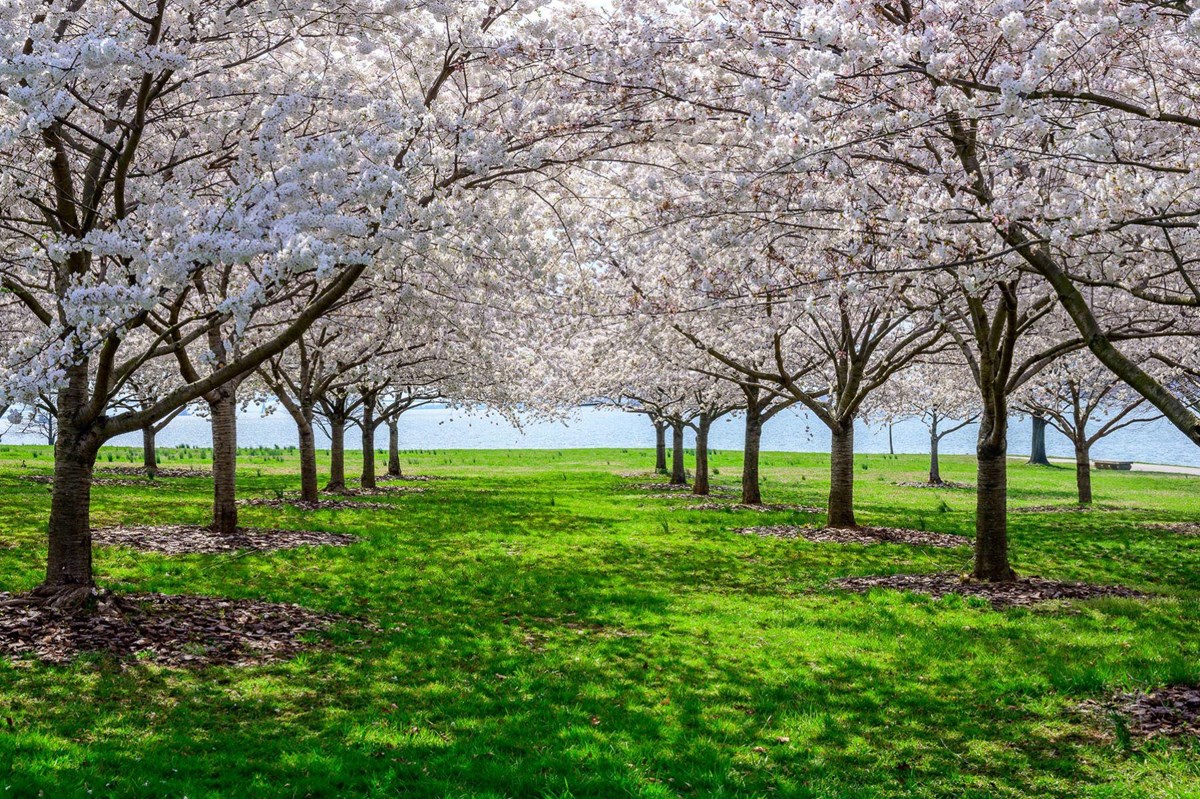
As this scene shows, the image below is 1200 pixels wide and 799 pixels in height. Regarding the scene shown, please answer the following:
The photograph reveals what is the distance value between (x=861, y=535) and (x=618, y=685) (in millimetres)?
11307

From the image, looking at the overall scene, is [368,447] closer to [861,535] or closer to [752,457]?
[752,457]

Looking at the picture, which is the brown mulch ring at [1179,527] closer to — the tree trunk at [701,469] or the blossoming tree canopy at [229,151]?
the tree trunk at [701,469]

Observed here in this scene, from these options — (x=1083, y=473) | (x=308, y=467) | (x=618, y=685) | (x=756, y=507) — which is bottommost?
(x=618, y=685)


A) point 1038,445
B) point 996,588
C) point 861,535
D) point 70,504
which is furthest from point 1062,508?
point 1038,445

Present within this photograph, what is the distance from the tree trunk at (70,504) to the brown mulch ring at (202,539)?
4379 millimetres

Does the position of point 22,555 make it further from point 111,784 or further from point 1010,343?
point 1010,343

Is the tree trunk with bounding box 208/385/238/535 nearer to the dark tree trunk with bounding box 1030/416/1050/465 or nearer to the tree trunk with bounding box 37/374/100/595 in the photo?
the tree trunk with bounding box 37/374/100/595

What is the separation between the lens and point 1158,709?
707cm

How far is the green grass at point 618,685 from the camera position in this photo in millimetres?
5734

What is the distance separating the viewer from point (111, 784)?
5246 mm

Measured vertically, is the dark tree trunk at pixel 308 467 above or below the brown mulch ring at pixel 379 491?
above

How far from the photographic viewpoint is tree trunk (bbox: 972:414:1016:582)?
1230cm

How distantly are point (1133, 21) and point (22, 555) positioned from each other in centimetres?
1381

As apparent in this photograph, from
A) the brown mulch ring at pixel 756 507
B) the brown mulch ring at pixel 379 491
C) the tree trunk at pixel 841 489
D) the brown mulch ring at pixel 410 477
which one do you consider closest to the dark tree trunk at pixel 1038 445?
the brown mulch ring at pixel 756 507
